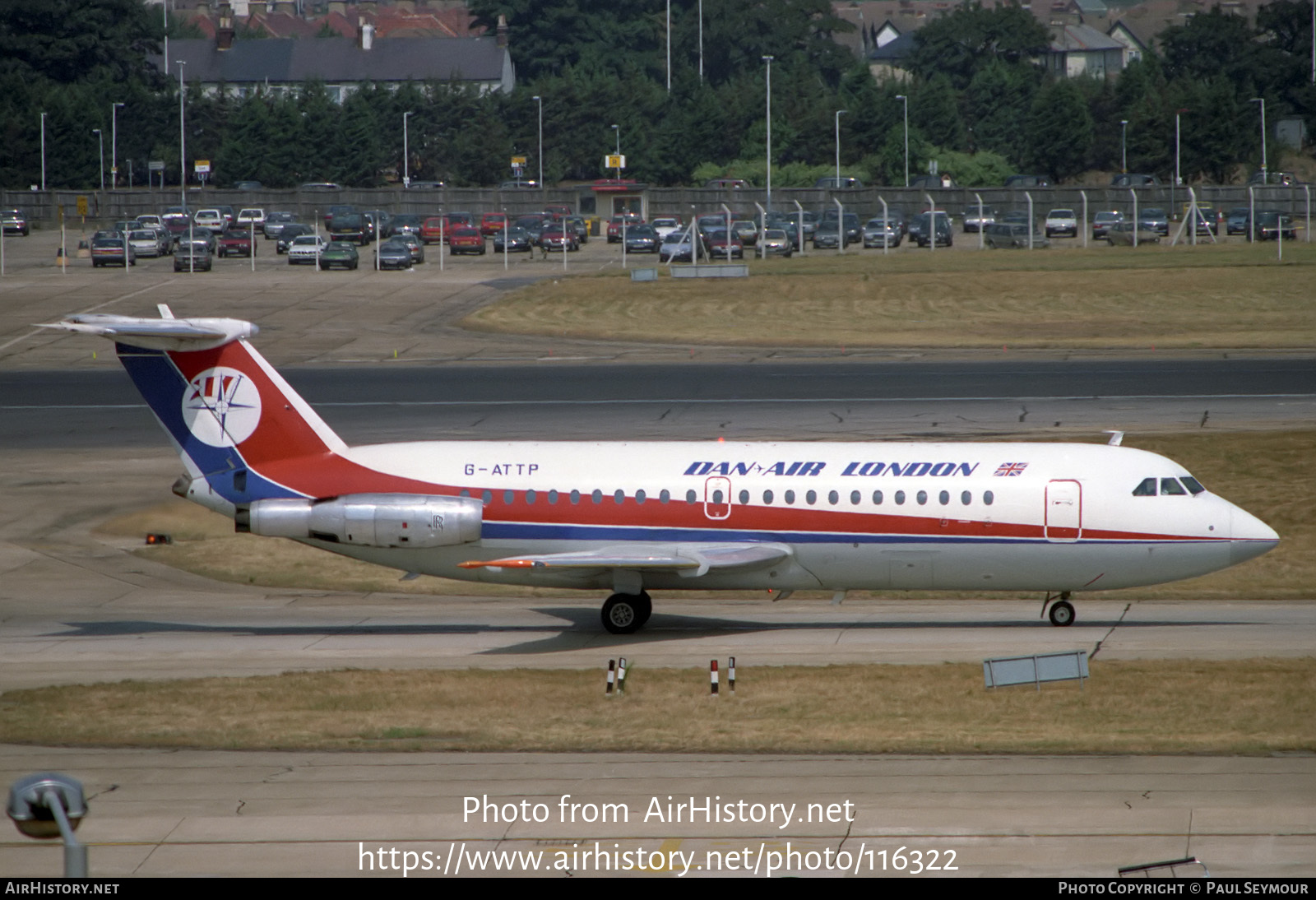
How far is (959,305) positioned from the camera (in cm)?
7662

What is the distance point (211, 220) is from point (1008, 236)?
202 feet

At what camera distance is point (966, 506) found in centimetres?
2712

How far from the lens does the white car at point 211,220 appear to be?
118938 mm

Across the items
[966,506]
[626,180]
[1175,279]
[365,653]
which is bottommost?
[365,653]

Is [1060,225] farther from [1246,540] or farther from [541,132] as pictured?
[1246,540]

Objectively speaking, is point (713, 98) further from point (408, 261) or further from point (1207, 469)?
point (1207, 469)

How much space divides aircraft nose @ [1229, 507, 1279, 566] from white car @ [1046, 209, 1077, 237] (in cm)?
8438

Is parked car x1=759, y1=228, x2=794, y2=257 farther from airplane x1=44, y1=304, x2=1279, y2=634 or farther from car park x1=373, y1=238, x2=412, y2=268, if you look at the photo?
airplane x1=44, y1=304, x2=1279, y2=634

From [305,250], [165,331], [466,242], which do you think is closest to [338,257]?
[305,250]

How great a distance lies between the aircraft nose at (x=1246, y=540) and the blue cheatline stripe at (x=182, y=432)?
55.8ft

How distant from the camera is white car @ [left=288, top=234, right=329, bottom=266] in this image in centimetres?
9762

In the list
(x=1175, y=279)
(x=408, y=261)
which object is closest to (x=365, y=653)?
(x=1175, y=279)

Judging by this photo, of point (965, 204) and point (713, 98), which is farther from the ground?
point (713, 98)
